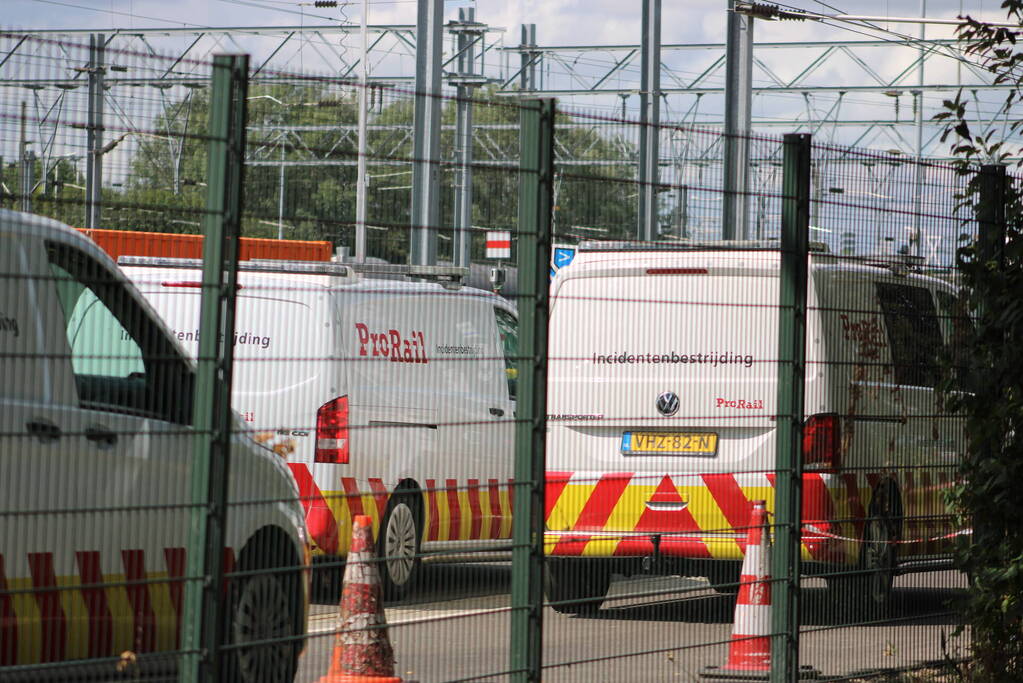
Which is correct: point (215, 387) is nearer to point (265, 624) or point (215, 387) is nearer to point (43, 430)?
point (43, 430)

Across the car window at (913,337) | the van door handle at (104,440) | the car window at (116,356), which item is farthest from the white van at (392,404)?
the car window at (913,337)

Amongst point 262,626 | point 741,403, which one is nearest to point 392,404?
point 262,626

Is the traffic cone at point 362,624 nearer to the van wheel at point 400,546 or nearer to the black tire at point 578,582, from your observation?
the van wheel at point 400,546

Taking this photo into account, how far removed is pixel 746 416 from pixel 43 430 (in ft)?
11.4

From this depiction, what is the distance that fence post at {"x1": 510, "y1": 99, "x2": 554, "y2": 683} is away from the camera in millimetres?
5547

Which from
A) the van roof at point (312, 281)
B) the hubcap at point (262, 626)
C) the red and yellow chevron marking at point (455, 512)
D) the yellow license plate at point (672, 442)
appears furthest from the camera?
the yellow license plate at point (672, 442)

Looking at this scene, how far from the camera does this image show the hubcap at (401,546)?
16.9ft

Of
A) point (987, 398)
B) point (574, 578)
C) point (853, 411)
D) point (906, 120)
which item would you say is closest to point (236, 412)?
point (574, 578)

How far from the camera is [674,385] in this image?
8266 millimetres

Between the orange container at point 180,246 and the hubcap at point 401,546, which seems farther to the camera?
the orange container at point 180,246

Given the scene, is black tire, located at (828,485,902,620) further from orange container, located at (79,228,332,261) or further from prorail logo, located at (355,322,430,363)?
orange container, located at (79,228,332,261)

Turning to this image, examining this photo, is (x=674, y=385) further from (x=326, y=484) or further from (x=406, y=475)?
(x=406, y=475)

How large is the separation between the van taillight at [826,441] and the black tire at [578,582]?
47.7 inches

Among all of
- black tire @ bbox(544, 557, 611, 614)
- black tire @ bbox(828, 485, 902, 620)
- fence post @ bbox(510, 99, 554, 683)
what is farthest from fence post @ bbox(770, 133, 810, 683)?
fence post @ bbox(510, 99, 554, 683)
